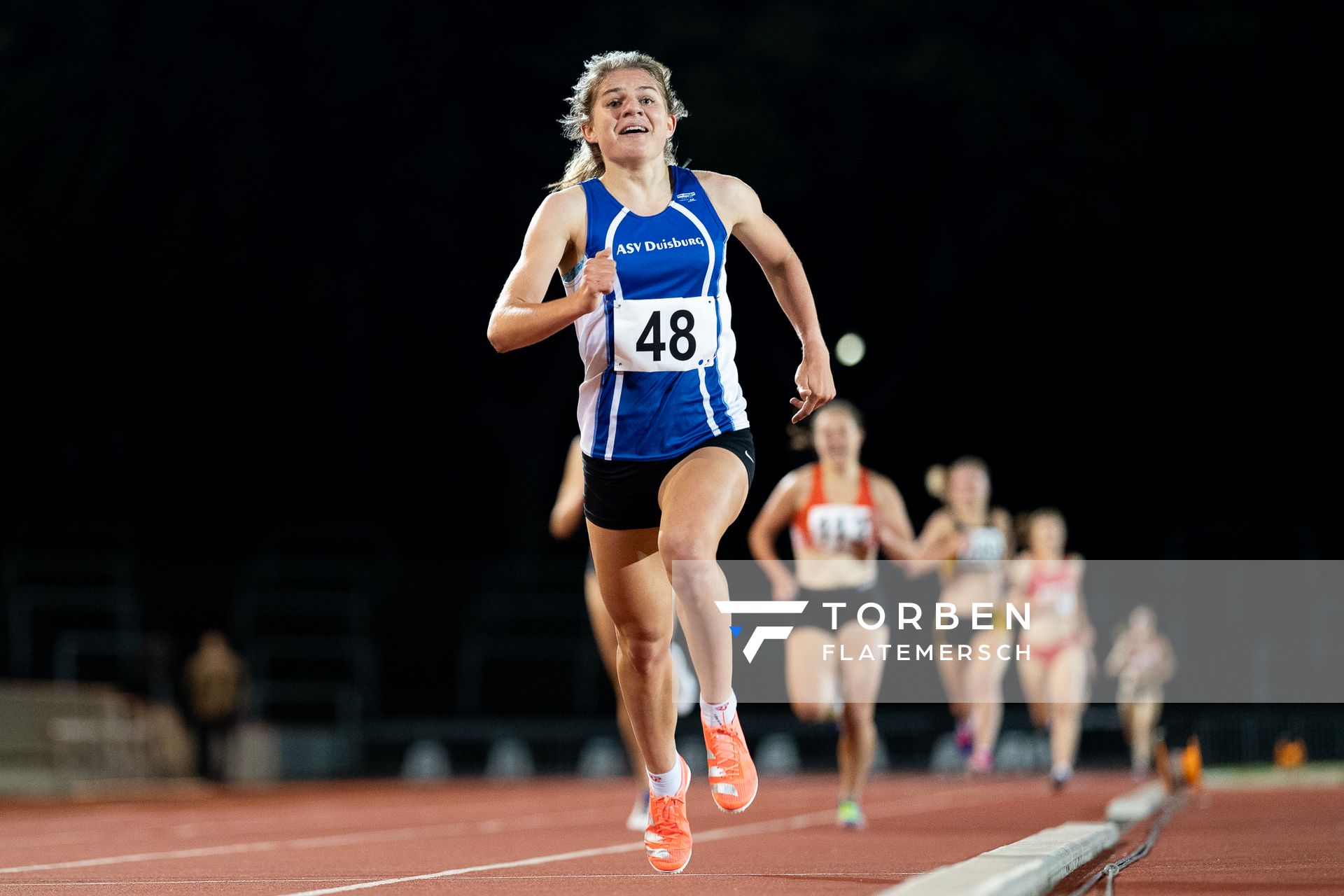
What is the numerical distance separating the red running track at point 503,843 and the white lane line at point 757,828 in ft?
0.09

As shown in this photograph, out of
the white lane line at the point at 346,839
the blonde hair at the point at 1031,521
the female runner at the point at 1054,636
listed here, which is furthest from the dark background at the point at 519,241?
the white lane line at the point at 346,839

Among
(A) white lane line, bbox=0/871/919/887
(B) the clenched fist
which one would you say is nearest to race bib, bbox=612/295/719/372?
(B) the clenched fist

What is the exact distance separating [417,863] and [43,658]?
18.0 m

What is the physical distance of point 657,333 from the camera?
577cm

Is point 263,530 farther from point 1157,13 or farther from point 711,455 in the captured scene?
point 711,455

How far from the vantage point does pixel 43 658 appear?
24094 millimetres

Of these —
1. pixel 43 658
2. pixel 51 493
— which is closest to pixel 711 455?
pixel 43 658

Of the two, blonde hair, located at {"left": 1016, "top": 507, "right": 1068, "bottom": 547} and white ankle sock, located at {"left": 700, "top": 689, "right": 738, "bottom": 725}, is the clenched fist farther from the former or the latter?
blonde hair, located at {"left": 1016, "top": 507, "right": 1068, "bottom": 547}

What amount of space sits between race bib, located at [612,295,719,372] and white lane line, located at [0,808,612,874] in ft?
10.5

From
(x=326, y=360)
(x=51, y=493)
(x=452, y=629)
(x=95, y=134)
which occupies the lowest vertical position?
(x=452, y=629)

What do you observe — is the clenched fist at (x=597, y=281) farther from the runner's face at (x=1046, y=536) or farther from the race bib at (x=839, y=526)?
the runner's face at (x=1046, y=536)

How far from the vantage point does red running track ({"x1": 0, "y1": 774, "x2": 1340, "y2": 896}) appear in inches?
249

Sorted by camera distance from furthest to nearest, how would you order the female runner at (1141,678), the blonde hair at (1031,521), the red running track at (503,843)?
the female runner at (1141,678)
the blonde hair at (1031,521)
the red running track at (503,843)

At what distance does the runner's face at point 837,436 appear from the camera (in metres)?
10.8
